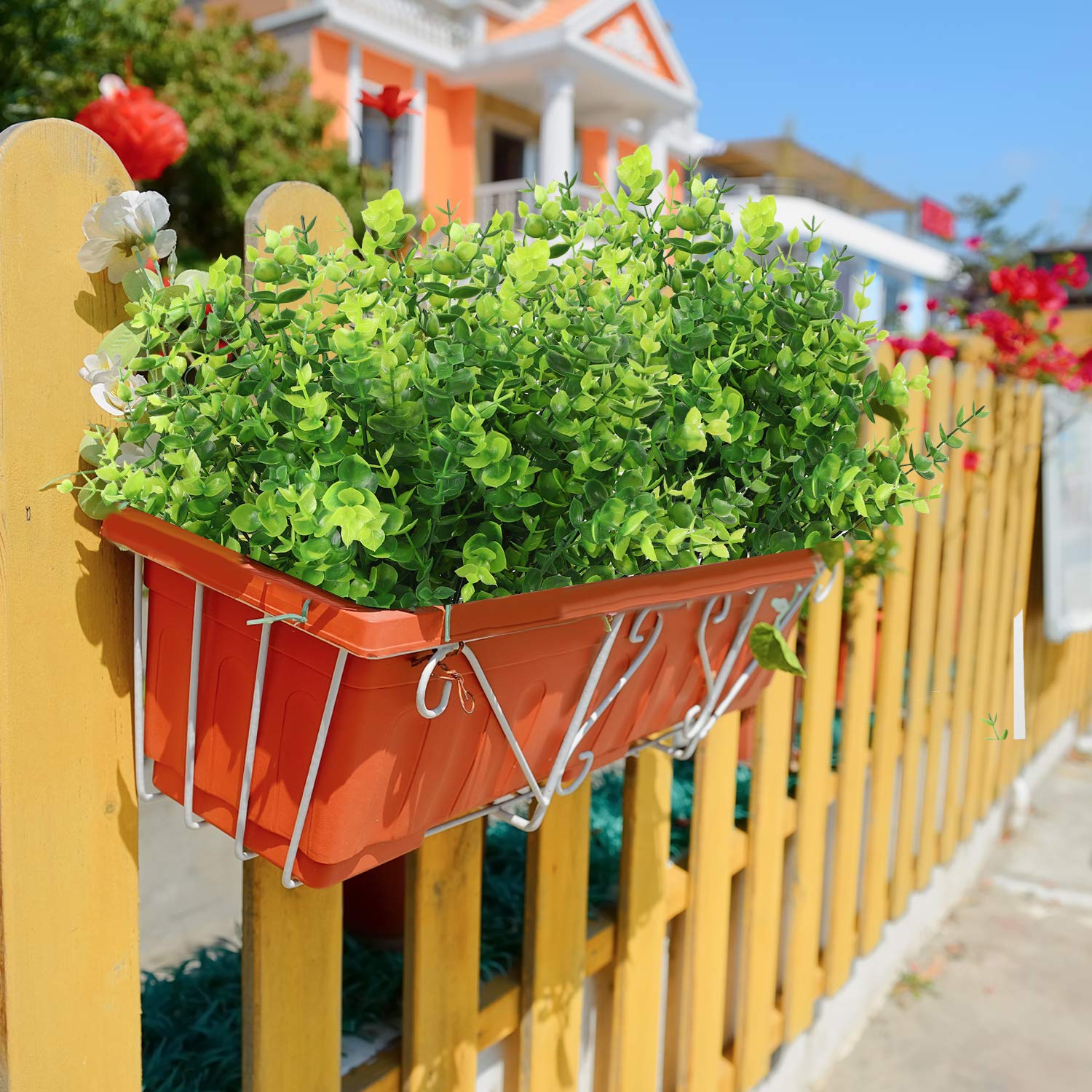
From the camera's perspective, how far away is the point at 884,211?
2820cm

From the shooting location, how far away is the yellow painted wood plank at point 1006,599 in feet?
10.4

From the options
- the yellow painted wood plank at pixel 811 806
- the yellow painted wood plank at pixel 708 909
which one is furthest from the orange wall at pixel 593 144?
the yellow painted wood plank at pixel 708 909

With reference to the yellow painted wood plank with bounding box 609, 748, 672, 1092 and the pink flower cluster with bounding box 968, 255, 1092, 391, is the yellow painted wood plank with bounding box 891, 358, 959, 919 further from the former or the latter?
the yellow painted wood plank with bounding box 609, 748, 672, 1092

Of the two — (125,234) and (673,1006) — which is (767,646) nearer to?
(125,234)

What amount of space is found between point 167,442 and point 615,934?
1.14 m

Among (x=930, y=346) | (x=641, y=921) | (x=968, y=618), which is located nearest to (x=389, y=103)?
(x=641, y=921)

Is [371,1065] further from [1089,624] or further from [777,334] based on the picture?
[1089,624]

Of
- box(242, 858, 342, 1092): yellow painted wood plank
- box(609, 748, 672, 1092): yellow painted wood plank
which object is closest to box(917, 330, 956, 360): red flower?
box(609, 748, 672, 1092): yellow painted wood plank

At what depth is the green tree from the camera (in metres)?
6.80

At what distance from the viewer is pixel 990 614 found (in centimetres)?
320

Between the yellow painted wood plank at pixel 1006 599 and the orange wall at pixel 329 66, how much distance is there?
8.86 m

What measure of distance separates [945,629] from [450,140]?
450 inches

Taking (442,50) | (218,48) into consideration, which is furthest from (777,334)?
(442,50)

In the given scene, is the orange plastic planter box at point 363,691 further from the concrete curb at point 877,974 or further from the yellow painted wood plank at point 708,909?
the concrete curb at point 877,974
